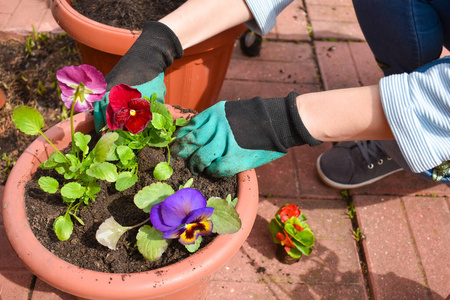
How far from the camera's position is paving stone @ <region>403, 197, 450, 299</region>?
59.2 inches

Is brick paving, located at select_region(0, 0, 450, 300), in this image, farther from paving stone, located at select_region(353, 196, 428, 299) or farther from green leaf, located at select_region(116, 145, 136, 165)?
green leaf, located at select_region(116, 145, 136, 165)

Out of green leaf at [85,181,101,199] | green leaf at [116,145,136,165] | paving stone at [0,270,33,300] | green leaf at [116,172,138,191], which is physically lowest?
paving stone at [0,270,33,300]

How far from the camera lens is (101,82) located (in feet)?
3.12

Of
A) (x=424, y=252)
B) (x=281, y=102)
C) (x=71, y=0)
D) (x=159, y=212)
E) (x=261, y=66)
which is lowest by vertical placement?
(x=424, y=252)

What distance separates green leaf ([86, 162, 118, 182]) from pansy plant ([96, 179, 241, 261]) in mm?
77

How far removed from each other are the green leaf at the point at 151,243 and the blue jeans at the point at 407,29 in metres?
0.90

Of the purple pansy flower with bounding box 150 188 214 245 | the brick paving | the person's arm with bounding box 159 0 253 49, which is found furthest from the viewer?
the brick paving

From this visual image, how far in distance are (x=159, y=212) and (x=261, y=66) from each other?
1.62 meters

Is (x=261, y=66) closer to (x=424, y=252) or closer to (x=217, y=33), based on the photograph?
(x=217, y=33)

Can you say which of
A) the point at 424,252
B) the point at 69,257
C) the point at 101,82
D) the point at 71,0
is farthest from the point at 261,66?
the point at 69,257

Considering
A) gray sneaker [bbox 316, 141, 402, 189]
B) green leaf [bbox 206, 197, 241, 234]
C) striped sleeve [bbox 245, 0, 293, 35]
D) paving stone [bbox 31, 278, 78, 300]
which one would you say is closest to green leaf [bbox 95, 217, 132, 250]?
green leaf [bbox 206, 197, 241, 234]

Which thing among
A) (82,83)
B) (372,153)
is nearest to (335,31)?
(372,153)

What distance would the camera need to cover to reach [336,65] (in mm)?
2354

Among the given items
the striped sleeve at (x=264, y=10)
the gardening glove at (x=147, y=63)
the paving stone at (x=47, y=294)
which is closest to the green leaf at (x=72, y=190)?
the gardening glove at (x=147, y=63)
